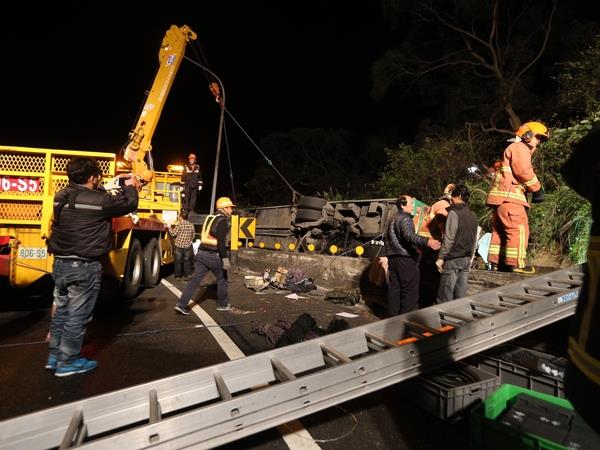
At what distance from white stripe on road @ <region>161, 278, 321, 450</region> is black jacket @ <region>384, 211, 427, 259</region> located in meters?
2.22

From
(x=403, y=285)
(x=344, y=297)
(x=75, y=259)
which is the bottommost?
(x=344, y=297)

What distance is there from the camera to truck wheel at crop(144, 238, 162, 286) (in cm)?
767

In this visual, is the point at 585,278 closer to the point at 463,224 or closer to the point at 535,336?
the point at 535,336

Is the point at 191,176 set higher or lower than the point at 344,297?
higher

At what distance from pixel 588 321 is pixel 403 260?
375cm

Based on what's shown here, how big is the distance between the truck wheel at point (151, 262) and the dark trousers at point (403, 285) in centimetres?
494

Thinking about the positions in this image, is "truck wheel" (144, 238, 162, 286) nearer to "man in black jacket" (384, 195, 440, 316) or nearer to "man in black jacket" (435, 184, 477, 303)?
"man in black jacket" (384, 195, 440, 316)

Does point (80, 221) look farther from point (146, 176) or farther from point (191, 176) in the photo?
point (191, 176)

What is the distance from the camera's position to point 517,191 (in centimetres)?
471

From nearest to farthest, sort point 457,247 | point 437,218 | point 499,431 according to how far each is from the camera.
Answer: point 499,431 < point 457,247 < point 437,218

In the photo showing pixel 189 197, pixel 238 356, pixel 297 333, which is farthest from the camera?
pixel 189 197

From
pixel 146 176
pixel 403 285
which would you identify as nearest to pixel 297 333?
pixel 403 285

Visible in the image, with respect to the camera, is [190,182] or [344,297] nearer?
[344,297]

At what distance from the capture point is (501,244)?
508 centimetres
